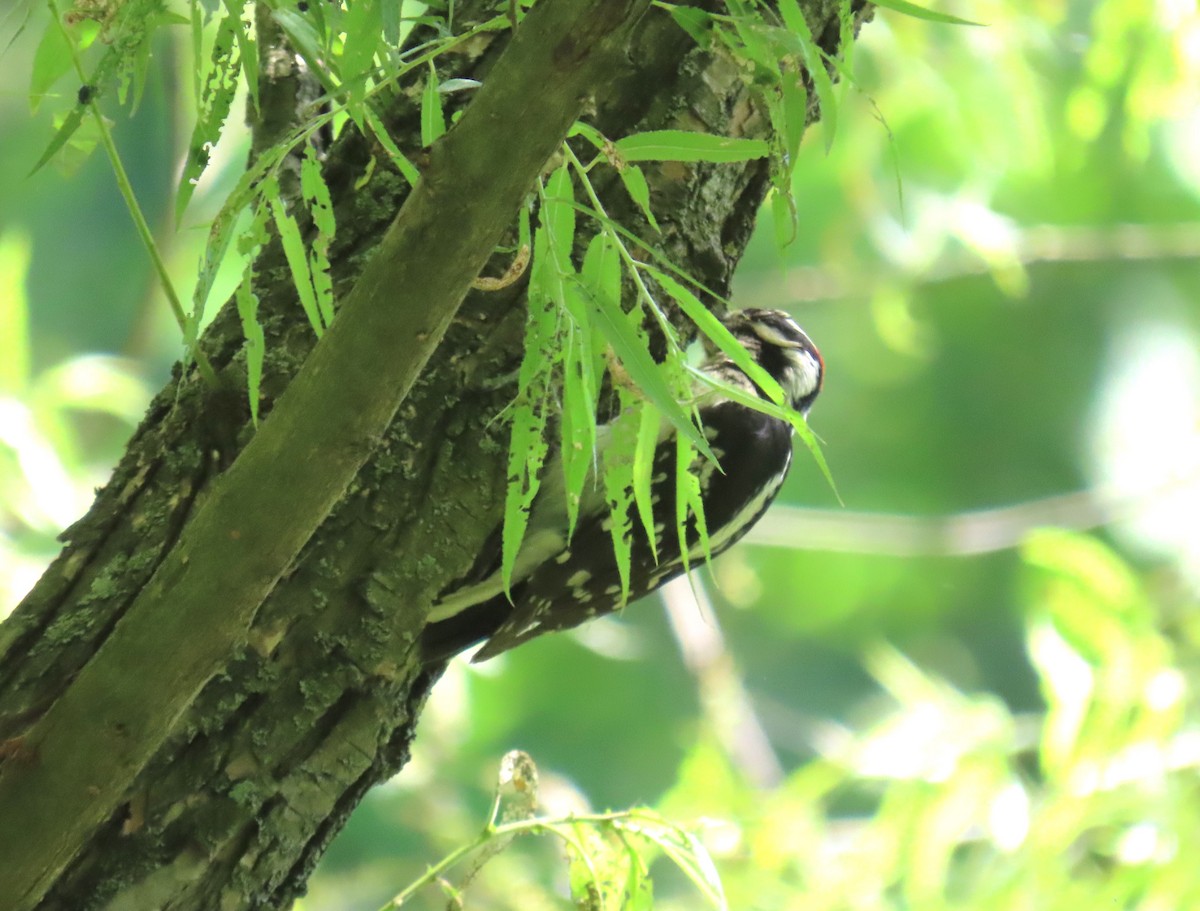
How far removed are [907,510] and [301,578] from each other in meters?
8.68

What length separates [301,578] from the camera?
1188mm

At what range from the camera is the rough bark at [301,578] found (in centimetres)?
111

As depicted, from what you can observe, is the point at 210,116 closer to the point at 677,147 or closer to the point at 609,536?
the point at 677,147

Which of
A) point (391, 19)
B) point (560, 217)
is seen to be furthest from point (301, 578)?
point (391, 19)

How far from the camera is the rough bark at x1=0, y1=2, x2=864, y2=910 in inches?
43.7

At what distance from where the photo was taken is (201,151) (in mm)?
795

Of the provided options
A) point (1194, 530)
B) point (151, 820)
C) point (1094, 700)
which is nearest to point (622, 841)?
point (151, 820)

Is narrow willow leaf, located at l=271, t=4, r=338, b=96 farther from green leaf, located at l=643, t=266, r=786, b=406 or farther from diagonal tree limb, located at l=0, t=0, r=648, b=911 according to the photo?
green leaf, located at l=643, t=266, r=786, b=406

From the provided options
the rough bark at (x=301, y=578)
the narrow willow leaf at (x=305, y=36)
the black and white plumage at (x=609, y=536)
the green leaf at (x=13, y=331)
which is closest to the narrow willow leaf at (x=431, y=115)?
Result: the narrow willow leaf at (x=305, y=36)

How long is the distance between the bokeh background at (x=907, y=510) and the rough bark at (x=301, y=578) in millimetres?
244

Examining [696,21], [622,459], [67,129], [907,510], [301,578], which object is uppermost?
[67,129]

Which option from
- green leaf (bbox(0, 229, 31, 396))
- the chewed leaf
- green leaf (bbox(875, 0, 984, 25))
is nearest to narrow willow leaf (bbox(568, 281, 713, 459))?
the chewed leaf

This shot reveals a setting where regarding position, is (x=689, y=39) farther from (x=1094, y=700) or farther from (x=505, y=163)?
(x=1094, y=700)

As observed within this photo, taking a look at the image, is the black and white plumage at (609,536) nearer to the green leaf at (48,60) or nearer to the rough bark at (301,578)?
the rough bark at (301,578)
